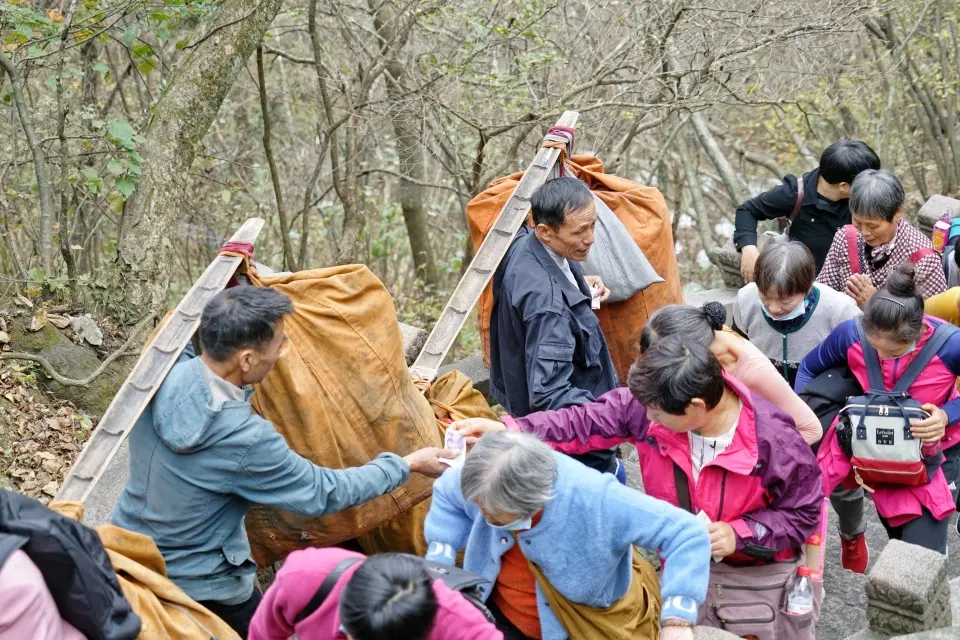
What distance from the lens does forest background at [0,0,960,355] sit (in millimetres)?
5414

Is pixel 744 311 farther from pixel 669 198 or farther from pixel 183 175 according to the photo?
pixel 669 198

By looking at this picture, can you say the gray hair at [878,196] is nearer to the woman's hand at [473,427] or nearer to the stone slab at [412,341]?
the woman's hand at [473,427]

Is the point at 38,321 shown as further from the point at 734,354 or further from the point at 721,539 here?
the point at 721,539

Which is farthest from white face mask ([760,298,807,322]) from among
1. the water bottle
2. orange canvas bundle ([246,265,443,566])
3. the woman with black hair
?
orange canvas bundle ([246,265,443,566])

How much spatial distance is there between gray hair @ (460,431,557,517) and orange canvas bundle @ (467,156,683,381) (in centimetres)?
183

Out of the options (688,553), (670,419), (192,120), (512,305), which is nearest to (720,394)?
(670,419)

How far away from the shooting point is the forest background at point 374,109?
5.41 meters

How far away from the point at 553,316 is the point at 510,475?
1185 millimetres

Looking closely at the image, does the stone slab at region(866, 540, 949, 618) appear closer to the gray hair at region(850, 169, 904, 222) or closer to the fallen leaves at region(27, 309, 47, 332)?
the gray hair at region(850, 169, 904, 222)

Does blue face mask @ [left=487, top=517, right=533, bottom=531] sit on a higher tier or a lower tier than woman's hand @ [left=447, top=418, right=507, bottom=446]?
higher

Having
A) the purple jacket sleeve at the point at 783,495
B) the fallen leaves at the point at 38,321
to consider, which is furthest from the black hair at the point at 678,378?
the fallen leaves at the point at 38,321

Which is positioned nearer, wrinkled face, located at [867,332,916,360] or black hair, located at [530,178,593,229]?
wrinkled face, located at [867,332,916,360]

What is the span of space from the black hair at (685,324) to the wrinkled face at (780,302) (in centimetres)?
63

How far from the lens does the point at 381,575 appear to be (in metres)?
2.04
